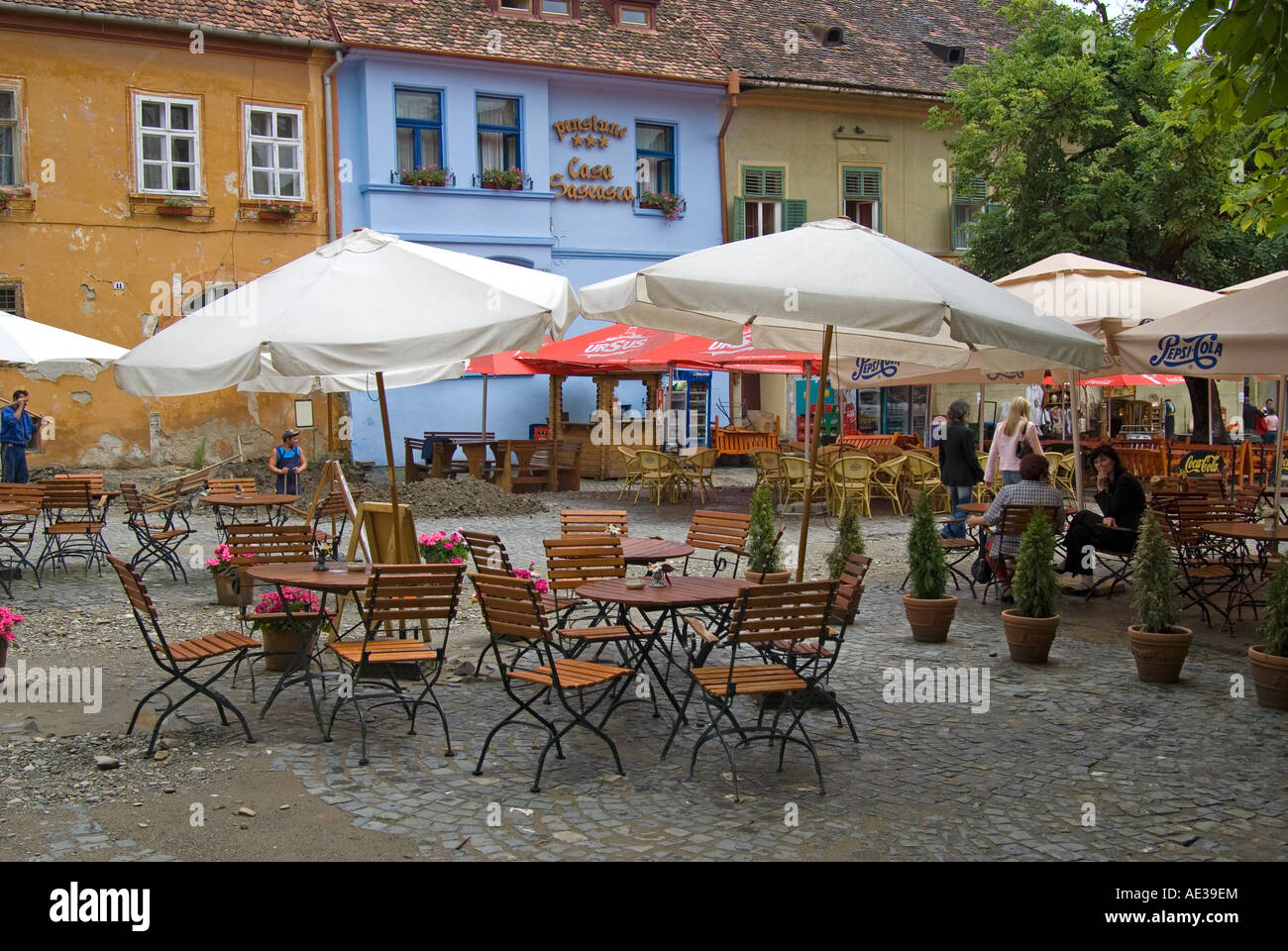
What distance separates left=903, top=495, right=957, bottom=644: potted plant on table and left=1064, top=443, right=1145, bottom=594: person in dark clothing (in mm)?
2103

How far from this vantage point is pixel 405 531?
26.0 ft

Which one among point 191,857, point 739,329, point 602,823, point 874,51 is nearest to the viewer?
point 191,857

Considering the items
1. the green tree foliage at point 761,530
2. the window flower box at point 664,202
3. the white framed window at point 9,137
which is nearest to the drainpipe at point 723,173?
the window flower box at point 664,202

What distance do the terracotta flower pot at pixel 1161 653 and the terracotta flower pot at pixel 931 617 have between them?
4.85 feet

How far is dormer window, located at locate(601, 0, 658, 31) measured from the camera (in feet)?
84.2

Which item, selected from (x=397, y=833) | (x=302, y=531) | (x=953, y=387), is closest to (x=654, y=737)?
(x=397, y=833)

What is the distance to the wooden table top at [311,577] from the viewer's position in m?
6.88

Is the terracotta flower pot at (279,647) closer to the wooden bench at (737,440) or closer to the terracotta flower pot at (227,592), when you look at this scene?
the terracotta flower pot at (227,592)

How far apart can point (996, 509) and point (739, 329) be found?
8.60 ft

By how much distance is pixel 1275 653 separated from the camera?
7.00 m

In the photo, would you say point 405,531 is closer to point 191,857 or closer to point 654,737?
point 654,737

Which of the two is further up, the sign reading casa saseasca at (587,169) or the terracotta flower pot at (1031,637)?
the sign reading casa saseasca at (587,169)

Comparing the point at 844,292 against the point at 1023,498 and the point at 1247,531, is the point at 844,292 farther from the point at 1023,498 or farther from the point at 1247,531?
the point at 1247,531

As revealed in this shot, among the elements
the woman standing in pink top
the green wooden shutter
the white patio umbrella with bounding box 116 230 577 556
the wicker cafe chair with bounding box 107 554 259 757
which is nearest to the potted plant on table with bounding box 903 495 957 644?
the white patio umbrella with bounding box 116 230 577 556
